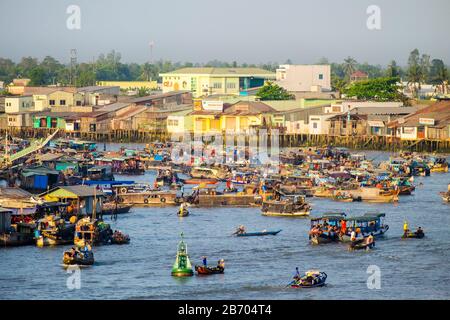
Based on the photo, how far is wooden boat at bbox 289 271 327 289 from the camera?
23797mm

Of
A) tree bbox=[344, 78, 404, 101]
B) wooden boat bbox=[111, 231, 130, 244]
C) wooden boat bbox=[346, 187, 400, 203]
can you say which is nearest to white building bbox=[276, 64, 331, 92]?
tree bbox=[344, 78, 404, 101]

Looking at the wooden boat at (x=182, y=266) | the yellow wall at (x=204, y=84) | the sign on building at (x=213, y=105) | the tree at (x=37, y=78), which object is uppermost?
the tree at (x=37, y=78)

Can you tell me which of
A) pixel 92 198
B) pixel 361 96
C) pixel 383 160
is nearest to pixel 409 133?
pixel 383 160

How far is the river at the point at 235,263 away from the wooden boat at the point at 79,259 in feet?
0.64

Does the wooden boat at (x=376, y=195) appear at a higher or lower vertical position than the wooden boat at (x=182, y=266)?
higher

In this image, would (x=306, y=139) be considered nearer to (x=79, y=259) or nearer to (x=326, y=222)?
(x=326, y=222)

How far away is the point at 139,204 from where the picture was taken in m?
35.3

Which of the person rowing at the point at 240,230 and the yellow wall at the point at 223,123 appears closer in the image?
the person rowing at the point at 240,230

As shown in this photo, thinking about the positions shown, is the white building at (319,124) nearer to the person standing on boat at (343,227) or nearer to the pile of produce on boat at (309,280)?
the person standing on boat at (343,227)

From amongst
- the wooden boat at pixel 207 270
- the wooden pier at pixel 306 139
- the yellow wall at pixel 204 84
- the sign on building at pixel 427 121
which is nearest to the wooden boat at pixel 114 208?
the wooden boat at pixel 207 270

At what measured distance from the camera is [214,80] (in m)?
73.0

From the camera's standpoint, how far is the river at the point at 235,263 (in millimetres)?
23547

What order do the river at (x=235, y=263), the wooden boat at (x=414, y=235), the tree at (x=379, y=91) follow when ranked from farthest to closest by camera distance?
the tree at (x=379, y=91), the wooden boat at (x=414, y=235), the river at (x=235, y=263)
